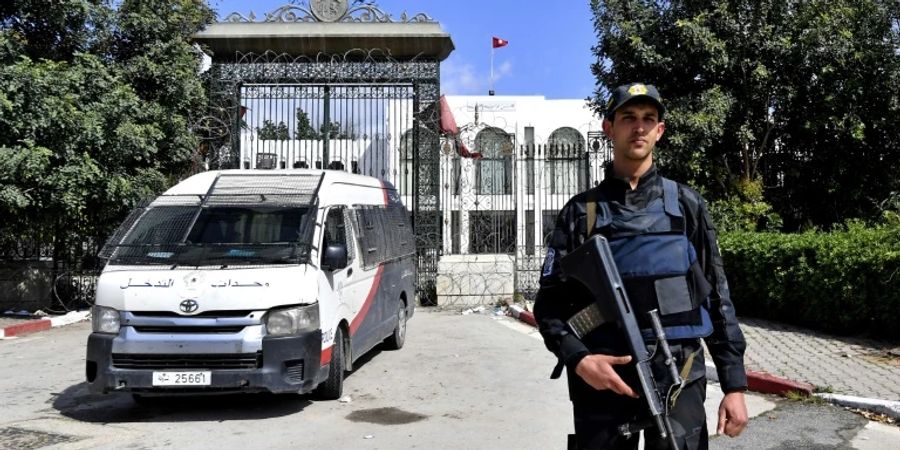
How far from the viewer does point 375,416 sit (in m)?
6.38

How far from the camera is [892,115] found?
12172 mm

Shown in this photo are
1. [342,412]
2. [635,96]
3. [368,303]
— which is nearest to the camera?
[635,96]

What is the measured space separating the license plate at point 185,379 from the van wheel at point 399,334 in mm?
3843

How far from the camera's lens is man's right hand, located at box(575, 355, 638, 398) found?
240cm

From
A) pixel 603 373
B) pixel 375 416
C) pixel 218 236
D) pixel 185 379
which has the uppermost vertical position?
pixel 218 236

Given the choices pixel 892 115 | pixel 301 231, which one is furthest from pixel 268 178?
pixel 892 115

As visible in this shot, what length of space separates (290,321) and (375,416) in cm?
114

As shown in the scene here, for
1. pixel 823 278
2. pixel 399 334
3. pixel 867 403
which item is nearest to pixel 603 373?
pixel 867 403

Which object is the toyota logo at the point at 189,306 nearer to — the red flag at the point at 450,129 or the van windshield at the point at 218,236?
the van windshield at the point at 218,236

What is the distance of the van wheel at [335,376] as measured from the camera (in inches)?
266

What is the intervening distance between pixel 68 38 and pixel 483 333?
9.15 m

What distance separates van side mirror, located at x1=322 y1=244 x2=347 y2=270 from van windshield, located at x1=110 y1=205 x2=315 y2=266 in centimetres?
19

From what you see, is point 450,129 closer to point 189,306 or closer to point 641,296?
point 189,306

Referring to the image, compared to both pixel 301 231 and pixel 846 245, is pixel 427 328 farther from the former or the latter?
pixel 846 245
